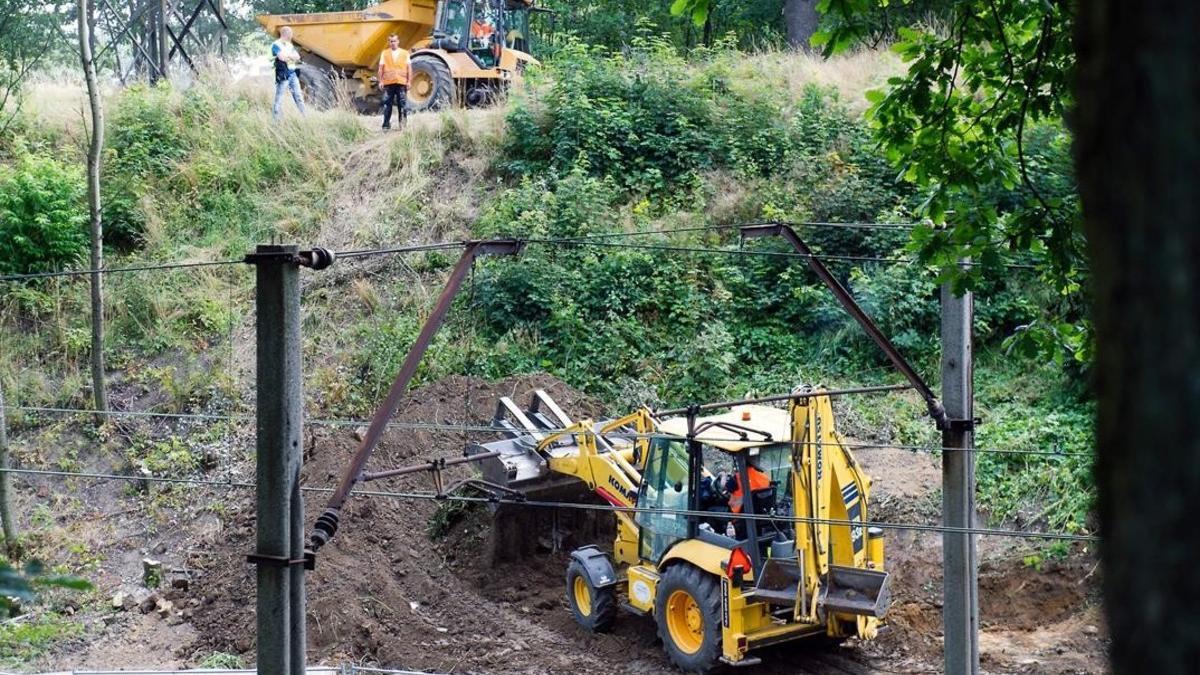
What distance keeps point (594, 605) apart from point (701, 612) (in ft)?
4.96

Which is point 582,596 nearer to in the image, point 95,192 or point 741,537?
point 741,537

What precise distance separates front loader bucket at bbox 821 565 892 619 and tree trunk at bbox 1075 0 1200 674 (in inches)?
381

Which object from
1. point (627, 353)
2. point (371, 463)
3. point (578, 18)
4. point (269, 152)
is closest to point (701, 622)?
point (371, 463)

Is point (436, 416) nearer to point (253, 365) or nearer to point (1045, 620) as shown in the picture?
point (253, 365)

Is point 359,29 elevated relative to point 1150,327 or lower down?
elevated

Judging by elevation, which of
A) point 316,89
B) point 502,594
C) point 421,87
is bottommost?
point 502,594

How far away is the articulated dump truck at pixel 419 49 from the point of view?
2544cm

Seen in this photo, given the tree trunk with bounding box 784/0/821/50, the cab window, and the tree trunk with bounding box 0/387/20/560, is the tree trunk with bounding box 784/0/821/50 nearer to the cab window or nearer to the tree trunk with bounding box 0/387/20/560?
the cab window

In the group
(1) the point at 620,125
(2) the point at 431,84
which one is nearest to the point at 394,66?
(2) the point at 431,84

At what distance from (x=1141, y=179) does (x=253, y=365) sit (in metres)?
18.3

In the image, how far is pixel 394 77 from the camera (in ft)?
76.4

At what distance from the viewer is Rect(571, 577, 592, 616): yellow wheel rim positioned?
1254 centimetres

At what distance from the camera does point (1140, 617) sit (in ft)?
3.95

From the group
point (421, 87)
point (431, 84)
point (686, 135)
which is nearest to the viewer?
point (686, 135)
